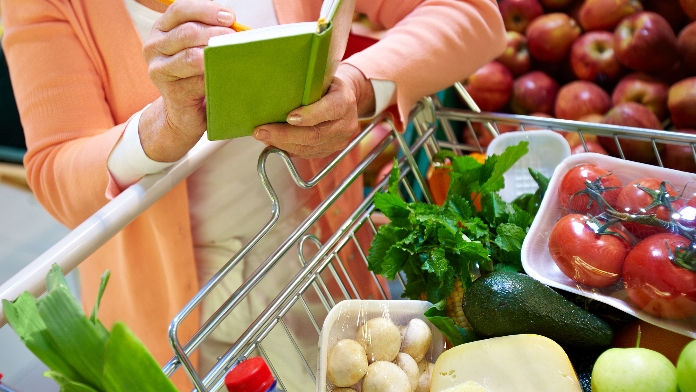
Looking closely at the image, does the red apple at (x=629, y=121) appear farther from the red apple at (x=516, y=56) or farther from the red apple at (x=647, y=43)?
the red apple at (x=516, y=56)

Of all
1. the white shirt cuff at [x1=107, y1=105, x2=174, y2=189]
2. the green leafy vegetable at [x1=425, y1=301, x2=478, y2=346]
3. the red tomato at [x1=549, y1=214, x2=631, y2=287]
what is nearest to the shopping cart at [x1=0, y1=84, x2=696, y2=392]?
the white shirt cuff at [x1=107, y1=105, x2=174, y2=189]

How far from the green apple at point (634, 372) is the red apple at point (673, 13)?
1.18 meters

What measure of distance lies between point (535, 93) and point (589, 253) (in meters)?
0.99

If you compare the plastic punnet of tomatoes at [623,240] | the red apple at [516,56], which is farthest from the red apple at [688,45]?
the plastic punnet of tomatoes at [623,240]

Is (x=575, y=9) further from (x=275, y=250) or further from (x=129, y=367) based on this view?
(x=129, y=367)

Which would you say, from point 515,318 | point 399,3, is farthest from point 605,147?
point 515,318

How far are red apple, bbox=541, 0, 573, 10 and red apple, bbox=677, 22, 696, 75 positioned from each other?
0.33m

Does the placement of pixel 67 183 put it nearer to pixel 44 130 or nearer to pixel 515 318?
pixel 44 130

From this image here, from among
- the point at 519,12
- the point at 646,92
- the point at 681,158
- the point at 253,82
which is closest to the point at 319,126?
the point at 253,82

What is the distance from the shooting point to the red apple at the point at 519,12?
1661 millimetres

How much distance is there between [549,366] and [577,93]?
1053mm

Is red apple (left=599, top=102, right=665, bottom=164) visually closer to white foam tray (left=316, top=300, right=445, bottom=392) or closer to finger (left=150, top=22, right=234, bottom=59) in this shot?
white foam tray (left=316, top=300, right=445, bottom=392)

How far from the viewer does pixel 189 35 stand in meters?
0.59

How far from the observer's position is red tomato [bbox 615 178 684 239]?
26.8 inches
